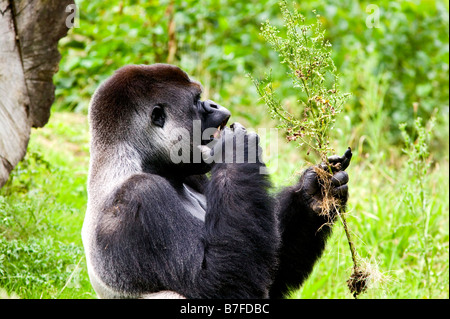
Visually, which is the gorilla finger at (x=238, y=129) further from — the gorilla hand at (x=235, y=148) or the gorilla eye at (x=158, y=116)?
the gorilla eye at (x=158, y=116)

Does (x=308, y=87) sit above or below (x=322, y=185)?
above

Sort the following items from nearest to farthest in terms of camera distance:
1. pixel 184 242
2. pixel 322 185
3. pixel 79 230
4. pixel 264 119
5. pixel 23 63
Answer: pixel 184 242 < pixel 322 185 < pixel 23 63 < pixel 79 230 < pixel 264 119

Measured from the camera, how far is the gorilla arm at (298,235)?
3.29m

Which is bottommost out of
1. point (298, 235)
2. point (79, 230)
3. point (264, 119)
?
point (264, 119)

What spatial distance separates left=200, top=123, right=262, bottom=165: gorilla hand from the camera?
2.87 meters

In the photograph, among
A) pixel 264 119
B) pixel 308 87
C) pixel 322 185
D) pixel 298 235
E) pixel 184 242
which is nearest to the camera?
pixel 184 242

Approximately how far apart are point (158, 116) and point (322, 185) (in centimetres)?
91

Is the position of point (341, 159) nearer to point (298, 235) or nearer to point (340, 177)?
point (340, 177)

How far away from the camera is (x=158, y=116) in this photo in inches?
117

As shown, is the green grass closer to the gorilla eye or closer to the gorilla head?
the gorilla head

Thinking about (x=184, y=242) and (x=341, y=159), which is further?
(x=341, y=159)

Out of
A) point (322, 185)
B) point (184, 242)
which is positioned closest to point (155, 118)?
point (184, 242)

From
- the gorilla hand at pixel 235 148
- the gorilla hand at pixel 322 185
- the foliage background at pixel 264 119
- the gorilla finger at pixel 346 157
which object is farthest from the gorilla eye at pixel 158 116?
the gorilla finger at pixel 346 157
